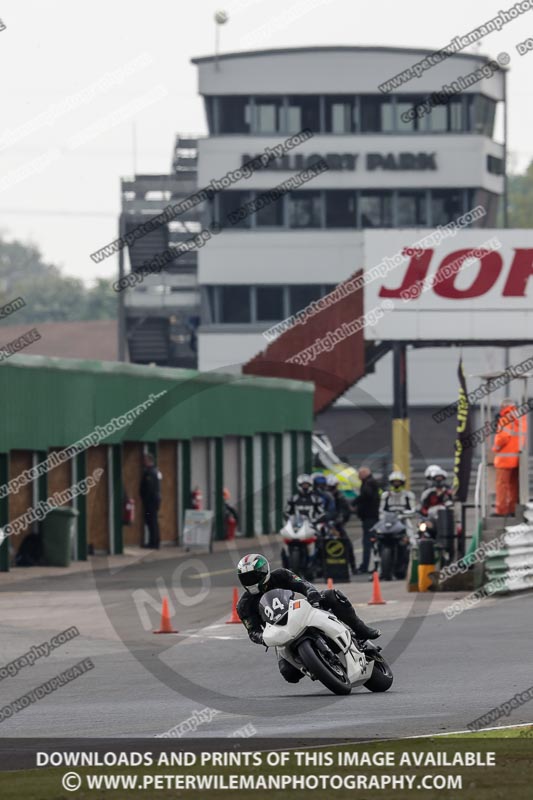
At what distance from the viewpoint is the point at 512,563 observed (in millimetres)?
24625

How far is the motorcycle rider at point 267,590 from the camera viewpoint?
13609 mm

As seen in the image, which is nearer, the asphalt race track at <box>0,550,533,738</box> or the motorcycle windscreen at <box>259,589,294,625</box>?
the asphalt race track at <box>0,550,533,738</box>

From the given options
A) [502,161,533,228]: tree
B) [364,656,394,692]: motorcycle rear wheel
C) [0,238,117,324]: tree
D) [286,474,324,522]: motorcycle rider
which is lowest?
[364,656,394,692]: motorcycle rear wheel

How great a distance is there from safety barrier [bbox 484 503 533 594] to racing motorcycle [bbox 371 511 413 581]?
7.27 feet

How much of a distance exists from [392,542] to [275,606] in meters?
13.9

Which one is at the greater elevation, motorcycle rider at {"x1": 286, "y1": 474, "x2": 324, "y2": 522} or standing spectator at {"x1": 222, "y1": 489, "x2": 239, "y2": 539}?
motorcycle rider at {"x1": 286, "y1": 474, "x2": 324, "y2": 522}

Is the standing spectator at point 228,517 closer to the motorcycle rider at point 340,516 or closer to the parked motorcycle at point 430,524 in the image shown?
the motorcycle rider at point 340,516

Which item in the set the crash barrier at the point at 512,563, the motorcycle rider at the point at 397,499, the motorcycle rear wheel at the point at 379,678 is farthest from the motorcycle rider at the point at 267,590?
the motorcycle rider at the point at 397,499

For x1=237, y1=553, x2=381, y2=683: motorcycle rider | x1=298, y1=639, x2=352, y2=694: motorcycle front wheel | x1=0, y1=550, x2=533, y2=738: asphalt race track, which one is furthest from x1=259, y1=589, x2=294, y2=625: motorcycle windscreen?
x1=0, y1=550, x2=533, y2=738: asphalt race track

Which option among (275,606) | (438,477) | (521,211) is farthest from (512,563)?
(521,211)

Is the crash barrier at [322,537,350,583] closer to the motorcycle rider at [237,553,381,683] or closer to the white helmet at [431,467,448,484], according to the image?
the white helmet at [431,467,448,484]

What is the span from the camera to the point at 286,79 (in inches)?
2852

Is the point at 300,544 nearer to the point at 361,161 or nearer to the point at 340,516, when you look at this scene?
the point at 340,516

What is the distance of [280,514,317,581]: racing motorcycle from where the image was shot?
89.2ft
